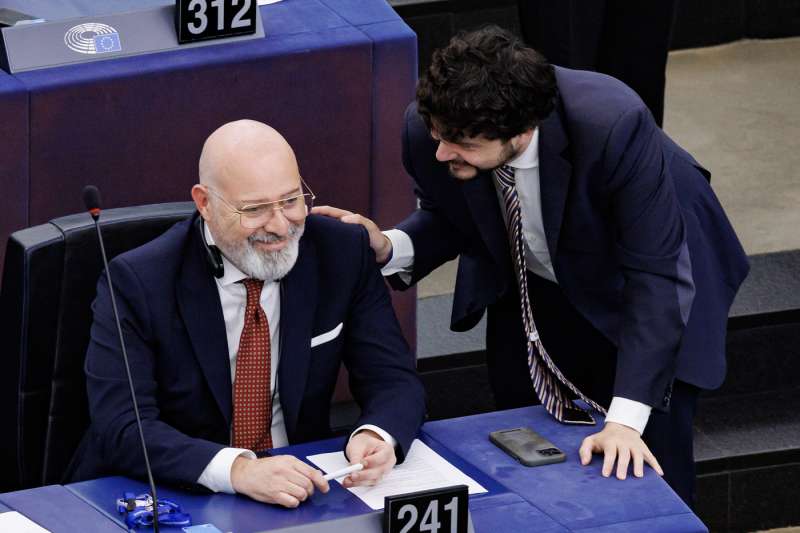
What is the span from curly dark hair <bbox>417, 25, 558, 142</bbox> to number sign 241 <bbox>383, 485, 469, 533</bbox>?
0.61m

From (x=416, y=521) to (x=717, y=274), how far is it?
93 cm

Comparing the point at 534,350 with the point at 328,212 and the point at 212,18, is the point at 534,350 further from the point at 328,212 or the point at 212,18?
the point at 212,18

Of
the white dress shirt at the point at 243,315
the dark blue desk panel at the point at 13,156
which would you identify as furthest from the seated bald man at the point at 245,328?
the dark blue desk panel at the point at 13,156

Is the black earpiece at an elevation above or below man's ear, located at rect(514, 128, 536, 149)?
below

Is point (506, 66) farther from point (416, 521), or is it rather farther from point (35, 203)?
point (35, 203)

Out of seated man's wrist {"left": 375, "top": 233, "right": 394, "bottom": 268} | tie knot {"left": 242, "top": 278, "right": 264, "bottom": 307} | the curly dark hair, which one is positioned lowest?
seated man's wrist {"left": 375, "top": 233, "right": 394, "bottom": 268}

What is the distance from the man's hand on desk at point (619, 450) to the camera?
8.20ft

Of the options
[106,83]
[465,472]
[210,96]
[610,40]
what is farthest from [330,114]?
[465,472]

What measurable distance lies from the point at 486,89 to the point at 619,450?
0.58m

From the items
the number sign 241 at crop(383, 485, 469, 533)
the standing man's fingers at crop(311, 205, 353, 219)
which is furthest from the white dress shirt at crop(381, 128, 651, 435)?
the number sign 241 at crop(383, 485, 469, 533)

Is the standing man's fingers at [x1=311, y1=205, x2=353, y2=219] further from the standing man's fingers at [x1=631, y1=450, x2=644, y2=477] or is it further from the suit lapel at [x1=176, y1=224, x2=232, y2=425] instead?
the standing man's fingers at [x1=631, y1=450, x2=644, y2=477]

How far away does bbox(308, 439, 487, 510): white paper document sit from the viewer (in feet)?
8.01

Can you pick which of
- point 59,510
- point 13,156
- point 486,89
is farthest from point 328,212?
A: point 59,510

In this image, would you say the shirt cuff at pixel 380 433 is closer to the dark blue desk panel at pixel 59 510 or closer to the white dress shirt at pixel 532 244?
the white dress shirt at pixel 532 244
